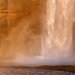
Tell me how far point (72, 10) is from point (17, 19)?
261 millimetres

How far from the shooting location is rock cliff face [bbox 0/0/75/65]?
951 millimetres

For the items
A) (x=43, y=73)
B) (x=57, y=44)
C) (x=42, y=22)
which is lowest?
(x=43, y=73)

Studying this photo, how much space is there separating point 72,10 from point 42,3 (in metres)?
0.14

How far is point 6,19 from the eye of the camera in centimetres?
96

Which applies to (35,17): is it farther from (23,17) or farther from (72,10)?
(72,10)

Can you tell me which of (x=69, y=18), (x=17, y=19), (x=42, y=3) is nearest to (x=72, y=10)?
(x=69, y=18)

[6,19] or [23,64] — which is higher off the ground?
[6,19]

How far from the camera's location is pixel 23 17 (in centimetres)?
95

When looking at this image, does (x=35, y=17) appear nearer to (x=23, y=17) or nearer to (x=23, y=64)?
(x=23, y=17)

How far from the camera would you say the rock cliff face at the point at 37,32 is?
951mm

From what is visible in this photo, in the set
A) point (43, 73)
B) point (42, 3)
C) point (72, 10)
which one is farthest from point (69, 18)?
point (43, 73)

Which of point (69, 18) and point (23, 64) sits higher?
point (69, 18)

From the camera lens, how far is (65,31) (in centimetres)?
96

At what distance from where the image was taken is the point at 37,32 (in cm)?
97
